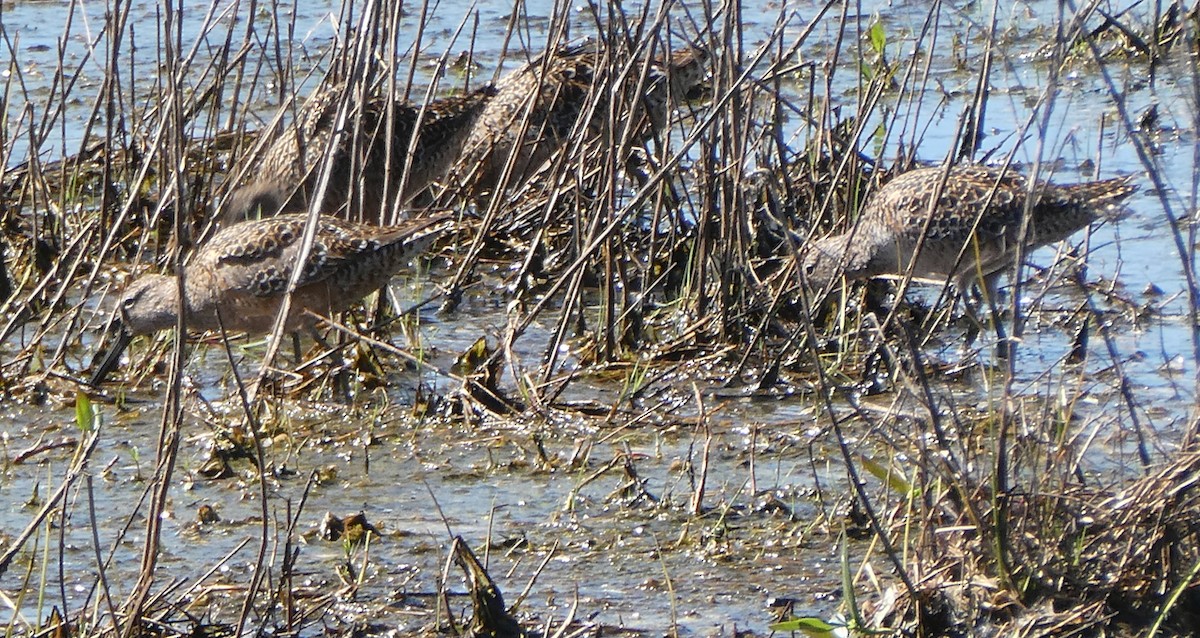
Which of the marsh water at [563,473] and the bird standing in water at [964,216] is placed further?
the bird standing in water at [964,216]

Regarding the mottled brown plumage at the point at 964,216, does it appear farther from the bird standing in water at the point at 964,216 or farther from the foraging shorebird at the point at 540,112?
the foraging shorebird at the point at 540,112

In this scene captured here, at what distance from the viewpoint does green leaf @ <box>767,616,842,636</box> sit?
3865mm

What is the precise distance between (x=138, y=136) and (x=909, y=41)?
4162mm

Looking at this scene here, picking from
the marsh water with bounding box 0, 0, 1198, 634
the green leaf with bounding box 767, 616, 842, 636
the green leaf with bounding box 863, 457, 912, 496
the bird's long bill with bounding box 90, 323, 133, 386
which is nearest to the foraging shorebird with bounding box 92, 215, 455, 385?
the bird's long bill with bounding box 90, 323, 133, 386

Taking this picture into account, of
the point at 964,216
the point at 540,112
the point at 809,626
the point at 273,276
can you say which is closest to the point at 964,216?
the point at 964,216

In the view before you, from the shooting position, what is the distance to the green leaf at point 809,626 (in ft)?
12.7

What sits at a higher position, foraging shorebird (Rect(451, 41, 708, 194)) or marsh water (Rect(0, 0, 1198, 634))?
foraging shorebird (Rect(451, 41, 708, 194))

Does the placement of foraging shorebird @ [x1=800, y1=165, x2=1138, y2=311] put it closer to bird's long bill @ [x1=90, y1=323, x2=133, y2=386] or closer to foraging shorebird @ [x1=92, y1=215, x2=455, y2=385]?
foraging shorebird @ [x1=92, y1=215, x2=455, y2=385]

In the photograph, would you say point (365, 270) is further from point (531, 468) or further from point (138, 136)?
point (138, 136)

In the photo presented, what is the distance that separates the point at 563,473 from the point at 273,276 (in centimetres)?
161

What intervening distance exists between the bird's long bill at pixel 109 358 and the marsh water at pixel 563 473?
129 mm

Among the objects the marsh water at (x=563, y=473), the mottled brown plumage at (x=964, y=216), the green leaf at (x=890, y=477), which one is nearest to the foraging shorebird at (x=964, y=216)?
the mottled brown plumage at (x=964, y=216)

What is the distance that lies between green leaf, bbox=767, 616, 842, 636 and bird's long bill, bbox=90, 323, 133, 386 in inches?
122

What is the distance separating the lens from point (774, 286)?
20.2 ft
